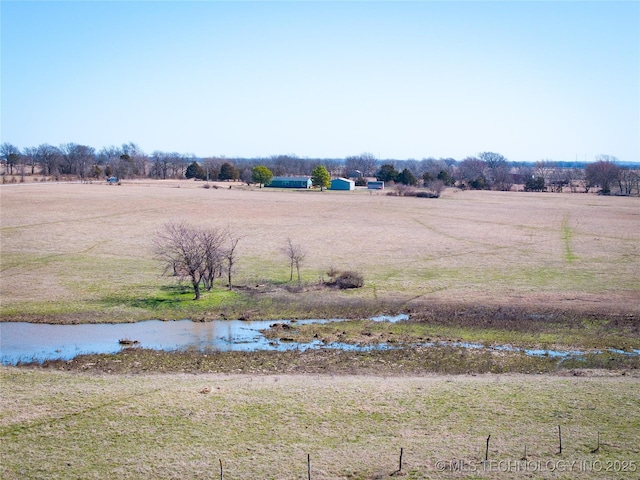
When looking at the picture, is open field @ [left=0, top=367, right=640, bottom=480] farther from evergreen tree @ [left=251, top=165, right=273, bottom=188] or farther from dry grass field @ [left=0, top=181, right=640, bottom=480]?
evergreen tree @ [left=251, top=165, right=273, bottom=188]

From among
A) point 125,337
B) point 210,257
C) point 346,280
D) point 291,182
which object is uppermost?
point 291,182

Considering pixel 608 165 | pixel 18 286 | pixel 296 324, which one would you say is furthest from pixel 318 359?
pixel 608 165

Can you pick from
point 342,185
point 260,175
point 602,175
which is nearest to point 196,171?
point 260,175

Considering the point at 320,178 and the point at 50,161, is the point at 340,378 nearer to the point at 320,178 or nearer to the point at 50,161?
the point at 320,178

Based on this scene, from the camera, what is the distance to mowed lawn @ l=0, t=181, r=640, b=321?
121ft

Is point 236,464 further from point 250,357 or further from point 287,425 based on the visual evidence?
point 250,357

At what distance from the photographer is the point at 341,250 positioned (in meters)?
51.8

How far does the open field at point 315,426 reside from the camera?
1520 centimetres

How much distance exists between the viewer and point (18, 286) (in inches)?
1486

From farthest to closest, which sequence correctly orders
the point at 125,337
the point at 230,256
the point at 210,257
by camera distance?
→ the point at 230,256 < the point at 210,257 < the point at 125,337

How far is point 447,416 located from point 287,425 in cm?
515

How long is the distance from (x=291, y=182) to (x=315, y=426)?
5036 inches

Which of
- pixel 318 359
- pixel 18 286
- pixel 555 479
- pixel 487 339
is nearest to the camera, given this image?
pixel 555 479

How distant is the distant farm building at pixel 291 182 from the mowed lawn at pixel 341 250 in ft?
170
